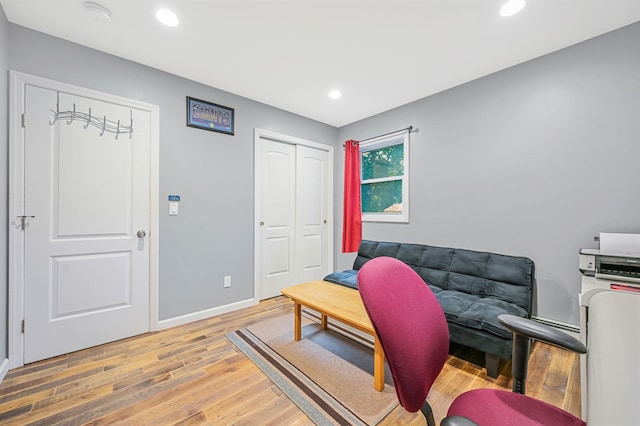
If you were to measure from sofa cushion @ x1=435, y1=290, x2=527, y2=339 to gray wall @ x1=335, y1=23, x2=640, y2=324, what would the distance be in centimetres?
56

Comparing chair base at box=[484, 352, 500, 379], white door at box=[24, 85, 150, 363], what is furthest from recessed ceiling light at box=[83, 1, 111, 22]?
chair base at box=[484, 352, 500, 379]

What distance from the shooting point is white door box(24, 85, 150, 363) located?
1.96m

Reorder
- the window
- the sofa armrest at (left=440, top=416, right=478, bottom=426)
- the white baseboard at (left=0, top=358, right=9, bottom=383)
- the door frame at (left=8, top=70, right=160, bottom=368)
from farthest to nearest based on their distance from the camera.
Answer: the window → the door frame at (left=8, top=70, right=160, bottom=368) → the white baseboard at (left=0, top=358, right=9, bottom=383) → the sofa armrest at (left=440, top=416, right=478, bottom=426)

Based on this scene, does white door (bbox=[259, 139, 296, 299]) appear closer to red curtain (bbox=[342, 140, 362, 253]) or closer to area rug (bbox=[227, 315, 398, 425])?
red curtain (bbox=[342, 140, 362, 253])

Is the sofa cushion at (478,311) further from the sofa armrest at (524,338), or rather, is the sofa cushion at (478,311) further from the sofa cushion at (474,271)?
the sofa armrest at (524,338)

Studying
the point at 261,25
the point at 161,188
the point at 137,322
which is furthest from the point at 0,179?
the point at 261,25

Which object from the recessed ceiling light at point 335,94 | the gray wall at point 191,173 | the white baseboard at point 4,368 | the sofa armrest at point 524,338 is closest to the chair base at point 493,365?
the sofa armrest at point 524,338

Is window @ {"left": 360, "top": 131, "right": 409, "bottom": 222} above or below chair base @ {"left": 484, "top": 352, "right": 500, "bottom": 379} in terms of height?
above

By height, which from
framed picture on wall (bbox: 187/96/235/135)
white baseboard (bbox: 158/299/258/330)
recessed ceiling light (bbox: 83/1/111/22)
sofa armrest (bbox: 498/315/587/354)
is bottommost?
white baseboard (bbox: 158/299/258/330)

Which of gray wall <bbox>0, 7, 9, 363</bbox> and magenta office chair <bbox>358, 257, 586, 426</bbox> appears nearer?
magenta office chair <bbox>358, 257, 586, 426</bbox>

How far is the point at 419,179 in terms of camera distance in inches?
124

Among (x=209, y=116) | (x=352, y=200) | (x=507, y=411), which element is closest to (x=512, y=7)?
(x=507, y=411)

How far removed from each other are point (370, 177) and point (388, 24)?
6.99 feet

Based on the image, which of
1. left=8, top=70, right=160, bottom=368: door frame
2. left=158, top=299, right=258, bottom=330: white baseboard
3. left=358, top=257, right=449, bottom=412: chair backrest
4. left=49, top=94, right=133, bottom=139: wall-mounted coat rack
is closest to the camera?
left=358, top=257, right=449, bottom=412: chair backrest
